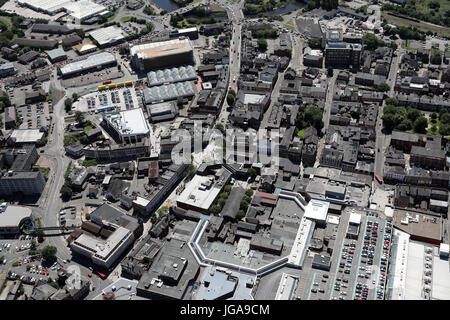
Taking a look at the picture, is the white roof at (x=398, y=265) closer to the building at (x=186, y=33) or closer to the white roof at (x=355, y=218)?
the white roof at (x=355, y=218)

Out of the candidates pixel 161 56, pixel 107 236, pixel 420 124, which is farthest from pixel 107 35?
pixel 420 124

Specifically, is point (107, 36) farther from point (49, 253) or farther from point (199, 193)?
point (49, 253)

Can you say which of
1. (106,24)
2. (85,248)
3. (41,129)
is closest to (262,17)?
(106,24)

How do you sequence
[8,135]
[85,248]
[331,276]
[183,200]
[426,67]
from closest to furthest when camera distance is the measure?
[331,276] → [85,248] → [183,200] → [8,135] → [426,67]

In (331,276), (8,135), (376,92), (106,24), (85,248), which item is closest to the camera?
(331,276)

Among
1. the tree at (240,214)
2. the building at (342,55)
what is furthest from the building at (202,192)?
the building at (342,55)

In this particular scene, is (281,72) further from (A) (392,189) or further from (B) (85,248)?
(B) (85,248)
